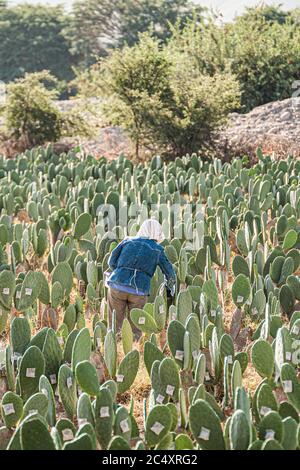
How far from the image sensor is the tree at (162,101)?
496 inches

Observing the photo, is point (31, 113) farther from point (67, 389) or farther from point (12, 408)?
point (12, 408)

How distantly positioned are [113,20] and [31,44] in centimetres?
447

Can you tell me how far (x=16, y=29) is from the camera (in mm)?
38312

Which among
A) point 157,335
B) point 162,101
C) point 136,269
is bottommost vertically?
point 157,335

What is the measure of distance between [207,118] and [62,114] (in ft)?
11.1

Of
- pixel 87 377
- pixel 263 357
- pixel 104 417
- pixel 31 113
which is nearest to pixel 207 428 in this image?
pixel 104 417

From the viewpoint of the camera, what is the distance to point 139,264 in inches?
183

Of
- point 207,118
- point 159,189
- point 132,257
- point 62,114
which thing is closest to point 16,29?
point 62,114

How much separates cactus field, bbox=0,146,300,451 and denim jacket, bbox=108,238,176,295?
13 cm

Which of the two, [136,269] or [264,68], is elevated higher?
[264,68]

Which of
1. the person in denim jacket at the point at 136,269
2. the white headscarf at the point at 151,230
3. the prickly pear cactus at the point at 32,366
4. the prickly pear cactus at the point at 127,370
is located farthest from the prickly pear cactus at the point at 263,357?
the white headscarf at the point at 151,230

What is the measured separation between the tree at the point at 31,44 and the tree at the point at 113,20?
34.3 inches
